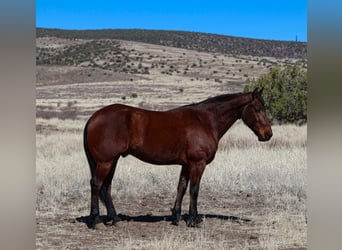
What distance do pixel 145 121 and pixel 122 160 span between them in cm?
34

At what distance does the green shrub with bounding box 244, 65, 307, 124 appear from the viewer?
4.51 metres

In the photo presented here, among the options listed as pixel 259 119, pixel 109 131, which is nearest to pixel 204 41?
pixel 259 119

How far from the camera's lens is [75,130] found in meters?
4.29

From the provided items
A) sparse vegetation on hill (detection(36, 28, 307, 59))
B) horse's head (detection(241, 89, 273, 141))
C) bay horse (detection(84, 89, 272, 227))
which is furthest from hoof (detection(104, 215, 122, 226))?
sparse vegetation on hill (detection(36, 28, 307, 59))

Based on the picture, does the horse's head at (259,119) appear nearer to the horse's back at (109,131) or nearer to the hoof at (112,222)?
the horse's back at (109,131)

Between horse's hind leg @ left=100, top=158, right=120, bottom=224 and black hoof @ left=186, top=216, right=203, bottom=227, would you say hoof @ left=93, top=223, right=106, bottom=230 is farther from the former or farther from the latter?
black hoof @ left=186, top=216, right=203, bottom=227

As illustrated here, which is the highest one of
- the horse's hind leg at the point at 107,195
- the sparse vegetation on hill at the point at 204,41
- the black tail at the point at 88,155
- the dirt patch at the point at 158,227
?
the sparse vegetation on hill at the point at 204,41

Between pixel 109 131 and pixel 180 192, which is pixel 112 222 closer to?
pixel 180 192

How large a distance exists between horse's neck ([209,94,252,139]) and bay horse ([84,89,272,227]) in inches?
2.0

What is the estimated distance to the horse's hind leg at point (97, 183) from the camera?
4184mm

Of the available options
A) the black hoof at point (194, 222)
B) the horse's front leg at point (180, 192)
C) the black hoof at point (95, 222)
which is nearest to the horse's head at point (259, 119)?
the horse's front leg at point (180, 192)

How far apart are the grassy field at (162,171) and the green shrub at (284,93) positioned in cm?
9

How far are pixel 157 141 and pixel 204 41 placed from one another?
2.79ft
